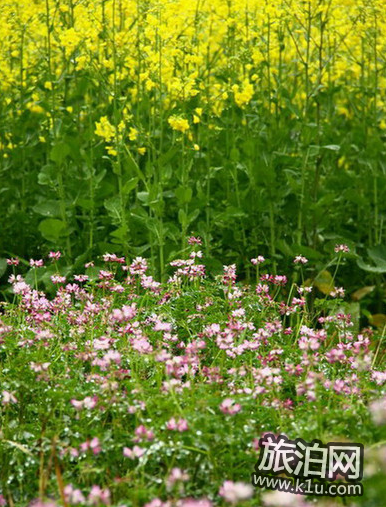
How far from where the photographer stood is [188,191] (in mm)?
4297

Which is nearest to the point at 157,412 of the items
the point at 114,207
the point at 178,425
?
the point at 178,425

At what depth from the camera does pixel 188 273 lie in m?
3.57

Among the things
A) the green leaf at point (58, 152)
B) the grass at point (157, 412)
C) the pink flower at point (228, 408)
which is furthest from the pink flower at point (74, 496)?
the green leaf at point (58, 152)

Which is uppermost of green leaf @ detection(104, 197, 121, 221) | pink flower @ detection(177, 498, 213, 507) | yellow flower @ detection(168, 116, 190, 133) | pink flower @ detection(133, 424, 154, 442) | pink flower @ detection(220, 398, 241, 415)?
yellow flower @ detection(168, 116, 190, 133)

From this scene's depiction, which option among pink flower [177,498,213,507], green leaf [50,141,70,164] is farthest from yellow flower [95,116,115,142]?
pink flower [177,498,213,507]

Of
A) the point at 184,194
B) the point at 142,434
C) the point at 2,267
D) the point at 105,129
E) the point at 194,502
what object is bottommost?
the point at 2,267

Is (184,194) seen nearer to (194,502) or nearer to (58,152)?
(58,152)

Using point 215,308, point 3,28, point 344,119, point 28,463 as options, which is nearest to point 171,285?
point 215,308

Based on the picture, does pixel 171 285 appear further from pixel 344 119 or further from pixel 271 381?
pixel 344 119

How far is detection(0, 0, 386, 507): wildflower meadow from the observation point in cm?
231

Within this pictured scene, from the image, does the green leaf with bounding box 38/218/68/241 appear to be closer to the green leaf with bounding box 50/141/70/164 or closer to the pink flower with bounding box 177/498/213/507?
the green leaf with bounding box 50/141/70/164

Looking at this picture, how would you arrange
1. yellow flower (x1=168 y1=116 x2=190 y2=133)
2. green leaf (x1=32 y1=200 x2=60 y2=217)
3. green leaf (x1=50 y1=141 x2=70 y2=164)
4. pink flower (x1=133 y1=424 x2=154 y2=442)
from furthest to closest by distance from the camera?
green leaf (x1=32 y1=200 x2=60 y2=217), green leaf (x1=50 y1=141 x2=70 y2=164), yellow flower (x1=168 y1=116 x2=190 y2=133), pink flower (x1=133 y1=424 x2=154 y2=442)

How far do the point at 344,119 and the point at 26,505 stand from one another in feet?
15.9

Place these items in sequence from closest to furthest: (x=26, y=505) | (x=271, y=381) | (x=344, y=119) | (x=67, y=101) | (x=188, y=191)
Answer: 1. (x=26, y=505)
2. (x=271, y=381)
3. (x=188, y=191)
4. (x=67, y=101)
5. (x=344, y=119)
